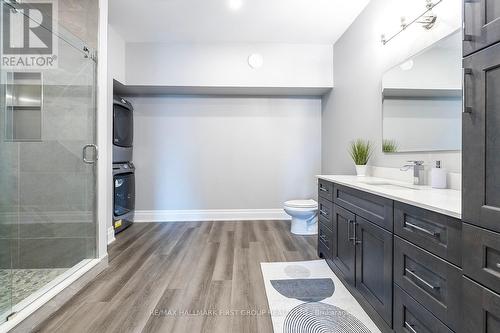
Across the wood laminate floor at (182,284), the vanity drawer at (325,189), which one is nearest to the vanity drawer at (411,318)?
the wood laminate floor at (182,284)

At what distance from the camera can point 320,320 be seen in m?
1.43

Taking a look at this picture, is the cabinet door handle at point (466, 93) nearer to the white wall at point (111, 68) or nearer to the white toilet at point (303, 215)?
the white toilet at point (303, 215)

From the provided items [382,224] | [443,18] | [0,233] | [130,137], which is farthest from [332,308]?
[130,137]

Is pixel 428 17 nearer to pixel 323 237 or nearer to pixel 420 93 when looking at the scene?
pixel 420 93

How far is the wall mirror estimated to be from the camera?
1.42 meters

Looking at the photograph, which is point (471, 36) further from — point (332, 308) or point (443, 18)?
point (332, 308)

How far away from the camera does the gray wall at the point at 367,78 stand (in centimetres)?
157

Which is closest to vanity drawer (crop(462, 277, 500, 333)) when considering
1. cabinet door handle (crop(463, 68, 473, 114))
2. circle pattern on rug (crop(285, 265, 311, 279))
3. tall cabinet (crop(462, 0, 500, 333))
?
tall cabinet (crop(462, 0, 500, 333))

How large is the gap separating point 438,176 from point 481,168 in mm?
874

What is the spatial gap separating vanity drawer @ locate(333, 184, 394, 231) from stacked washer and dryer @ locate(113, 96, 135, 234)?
8.91ft

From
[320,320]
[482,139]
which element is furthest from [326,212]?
[482,139]

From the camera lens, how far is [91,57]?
81.1 inches

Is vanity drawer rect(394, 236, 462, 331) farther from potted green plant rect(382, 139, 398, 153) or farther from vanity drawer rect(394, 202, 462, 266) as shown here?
potted green plant rect(382, 139, 398, 153)

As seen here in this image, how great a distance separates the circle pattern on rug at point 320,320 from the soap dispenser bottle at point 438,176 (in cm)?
101
